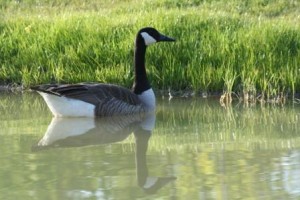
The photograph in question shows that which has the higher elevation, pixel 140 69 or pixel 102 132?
pixel 140 69

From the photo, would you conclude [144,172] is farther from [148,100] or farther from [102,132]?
[148,100]

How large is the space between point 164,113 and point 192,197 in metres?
4.55

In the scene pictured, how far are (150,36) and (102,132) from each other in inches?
81.3

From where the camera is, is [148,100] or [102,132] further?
[148,100]

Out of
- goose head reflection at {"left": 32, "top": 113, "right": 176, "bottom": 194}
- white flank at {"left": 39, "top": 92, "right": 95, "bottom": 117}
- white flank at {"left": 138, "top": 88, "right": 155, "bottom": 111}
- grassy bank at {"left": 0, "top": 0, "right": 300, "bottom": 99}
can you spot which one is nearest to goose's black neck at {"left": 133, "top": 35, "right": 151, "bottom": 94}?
white flank at {"left": 138, "top": 88, "right": 155, "bottom": 111}

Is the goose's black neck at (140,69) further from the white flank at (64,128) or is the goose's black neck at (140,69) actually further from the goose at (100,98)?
the white flank at (64,128)

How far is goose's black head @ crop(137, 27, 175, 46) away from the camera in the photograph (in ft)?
39.4

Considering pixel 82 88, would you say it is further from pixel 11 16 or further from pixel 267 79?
pixel 11 16

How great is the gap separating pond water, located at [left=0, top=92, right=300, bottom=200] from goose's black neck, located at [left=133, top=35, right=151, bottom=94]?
0.38m

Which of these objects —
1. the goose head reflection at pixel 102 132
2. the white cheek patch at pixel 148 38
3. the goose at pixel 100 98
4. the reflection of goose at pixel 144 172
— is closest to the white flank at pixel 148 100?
the goose at pixel 100 98

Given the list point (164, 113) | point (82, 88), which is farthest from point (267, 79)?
point (82, 88)

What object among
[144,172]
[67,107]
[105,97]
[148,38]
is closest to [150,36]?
[148,38]

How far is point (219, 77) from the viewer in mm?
12289

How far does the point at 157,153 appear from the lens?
8.98m
